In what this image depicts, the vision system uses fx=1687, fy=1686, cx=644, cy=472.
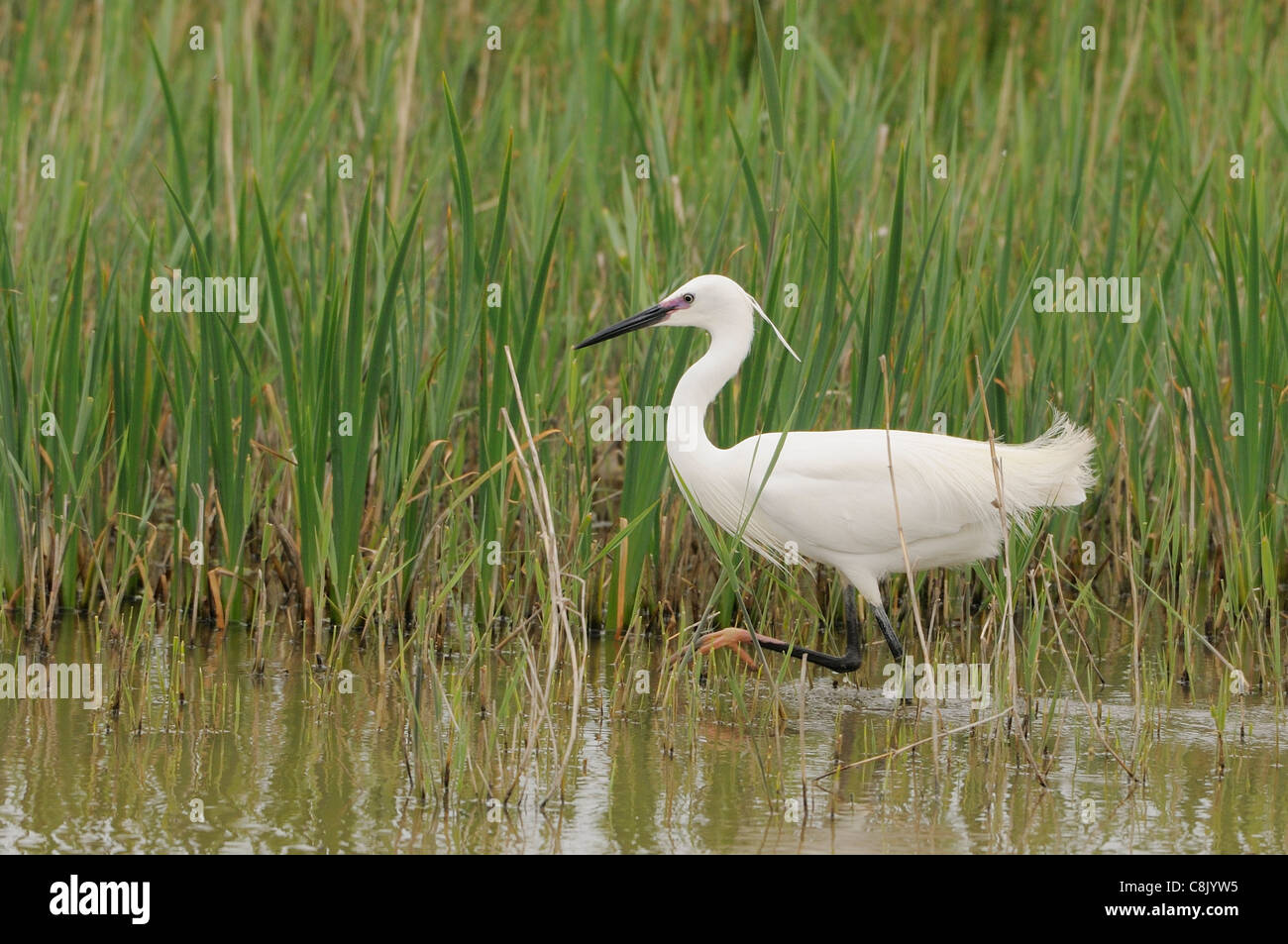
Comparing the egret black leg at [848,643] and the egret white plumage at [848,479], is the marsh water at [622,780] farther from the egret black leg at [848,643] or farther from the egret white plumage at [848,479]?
the egret white plumage at [848,479]

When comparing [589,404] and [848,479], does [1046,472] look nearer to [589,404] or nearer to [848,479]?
[848,479]

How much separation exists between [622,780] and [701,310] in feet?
5.89

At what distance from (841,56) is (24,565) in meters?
6.45

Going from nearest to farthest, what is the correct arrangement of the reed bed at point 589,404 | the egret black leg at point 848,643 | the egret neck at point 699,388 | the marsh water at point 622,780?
1. the marsh water at point 622,780
2. the reed bed at point 589,404
3. the egret black leg at point 848,643
4. the egret neck at point 699,388

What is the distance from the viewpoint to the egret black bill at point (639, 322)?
5.74 meters

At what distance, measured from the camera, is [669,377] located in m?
6.08

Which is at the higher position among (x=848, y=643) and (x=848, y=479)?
(x=848, y=479)

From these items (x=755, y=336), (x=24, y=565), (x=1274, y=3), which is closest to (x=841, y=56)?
(x=1274, y=3)

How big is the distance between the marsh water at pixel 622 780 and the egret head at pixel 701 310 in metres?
1.23

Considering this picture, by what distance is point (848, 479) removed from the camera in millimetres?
5688

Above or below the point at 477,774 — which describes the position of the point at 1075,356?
above

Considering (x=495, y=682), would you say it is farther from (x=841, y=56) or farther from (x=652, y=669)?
(x=841, y=56)

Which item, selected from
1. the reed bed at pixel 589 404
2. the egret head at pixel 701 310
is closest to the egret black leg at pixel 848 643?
the reed bed at pixel 589 404

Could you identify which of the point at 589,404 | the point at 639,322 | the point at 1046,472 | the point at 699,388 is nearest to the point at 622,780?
the point at 699,388
